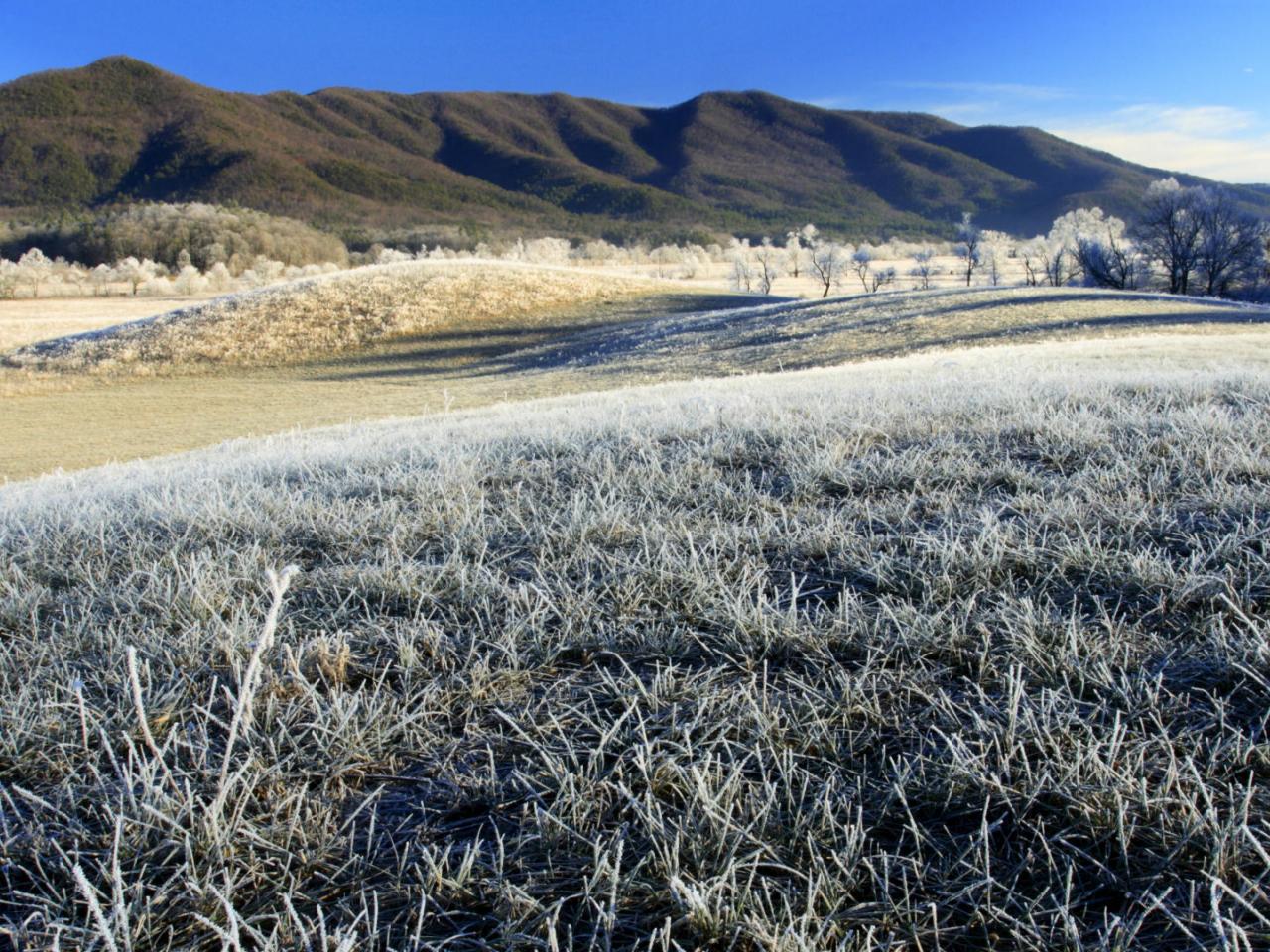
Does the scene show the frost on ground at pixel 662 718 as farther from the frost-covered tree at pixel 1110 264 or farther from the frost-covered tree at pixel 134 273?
the frost-covered tree at pixel 134 273

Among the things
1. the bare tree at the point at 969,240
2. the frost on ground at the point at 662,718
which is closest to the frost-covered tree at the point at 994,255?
the bare tree at the point at 969,240

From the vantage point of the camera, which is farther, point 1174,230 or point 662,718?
point 1174,230

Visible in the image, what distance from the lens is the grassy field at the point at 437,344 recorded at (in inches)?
828

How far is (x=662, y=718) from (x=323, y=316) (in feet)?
129

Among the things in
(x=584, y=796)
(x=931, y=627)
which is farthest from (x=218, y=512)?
(x=931, y=627)

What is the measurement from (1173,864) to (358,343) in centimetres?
Result: 3721

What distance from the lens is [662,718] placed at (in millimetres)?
1805

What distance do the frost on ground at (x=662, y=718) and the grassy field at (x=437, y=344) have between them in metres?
15.8

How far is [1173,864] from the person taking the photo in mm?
1323

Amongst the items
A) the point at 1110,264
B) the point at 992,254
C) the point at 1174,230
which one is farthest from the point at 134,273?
the point at 992,254

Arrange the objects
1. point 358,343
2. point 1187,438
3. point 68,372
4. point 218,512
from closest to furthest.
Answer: point 218,512
point 1187,438
point 68,372
point 358,343

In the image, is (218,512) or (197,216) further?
(197,216)

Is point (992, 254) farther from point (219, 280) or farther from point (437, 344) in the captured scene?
point (219, 280)

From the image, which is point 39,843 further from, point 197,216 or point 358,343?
point 197,216
